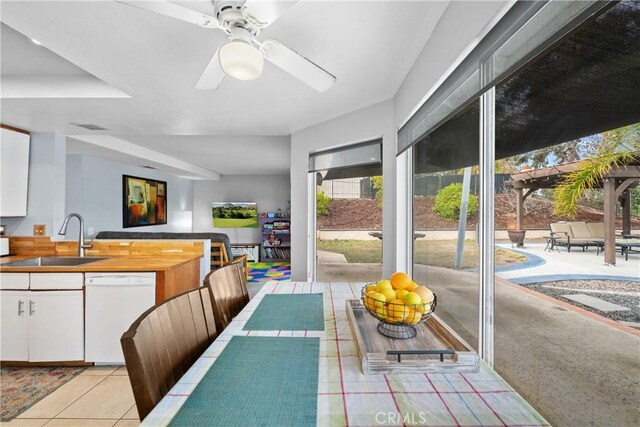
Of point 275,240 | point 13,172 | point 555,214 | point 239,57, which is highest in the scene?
point 239,57

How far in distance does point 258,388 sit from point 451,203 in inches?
53.2

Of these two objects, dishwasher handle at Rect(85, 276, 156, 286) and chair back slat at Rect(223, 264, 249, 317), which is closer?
chair back slat at Rect(223, 264, 249, 317)

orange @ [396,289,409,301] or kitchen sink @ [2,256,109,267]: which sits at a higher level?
orange @ [396,289,409,301]

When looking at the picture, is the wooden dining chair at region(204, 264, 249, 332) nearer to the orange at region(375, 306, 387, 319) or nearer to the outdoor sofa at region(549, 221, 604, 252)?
the orange at region(375, 306, 387, 319)

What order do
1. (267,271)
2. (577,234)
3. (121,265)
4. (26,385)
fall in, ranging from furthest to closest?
(267,271), (121,265), (26,385), (577,234)

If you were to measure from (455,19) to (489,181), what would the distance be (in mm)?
707

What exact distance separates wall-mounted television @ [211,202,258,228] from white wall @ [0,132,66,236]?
15.7ft

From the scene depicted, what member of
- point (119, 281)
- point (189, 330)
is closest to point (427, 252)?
point (189, 330)

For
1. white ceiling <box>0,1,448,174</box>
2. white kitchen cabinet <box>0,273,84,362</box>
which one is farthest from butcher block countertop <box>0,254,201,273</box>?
white ceiling <box>0,1,448,174</box>

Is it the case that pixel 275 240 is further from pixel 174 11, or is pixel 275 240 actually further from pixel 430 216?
pixel 174 11

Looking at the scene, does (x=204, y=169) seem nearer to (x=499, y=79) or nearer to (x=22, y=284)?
(x=22, y=284)

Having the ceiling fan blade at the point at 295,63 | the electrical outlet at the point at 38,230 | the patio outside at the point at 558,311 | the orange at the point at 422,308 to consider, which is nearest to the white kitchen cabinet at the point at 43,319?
the electrical outlet at the point at 38,230

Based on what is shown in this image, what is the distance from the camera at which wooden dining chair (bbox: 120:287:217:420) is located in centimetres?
75

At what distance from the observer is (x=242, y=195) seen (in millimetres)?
8070
